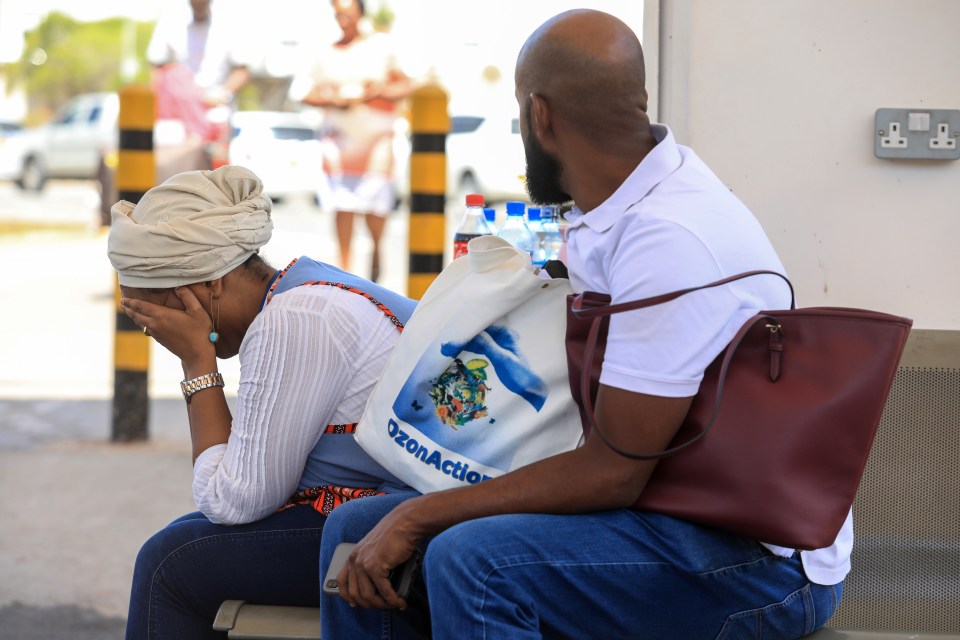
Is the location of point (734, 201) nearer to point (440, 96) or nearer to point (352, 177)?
point (440, 96)

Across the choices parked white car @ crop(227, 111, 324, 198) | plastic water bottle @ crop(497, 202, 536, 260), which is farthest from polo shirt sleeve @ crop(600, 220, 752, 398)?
parked white car @ crop(227, 111, 324, 198)

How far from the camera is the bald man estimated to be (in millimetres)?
1797

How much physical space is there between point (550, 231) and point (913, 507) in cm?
112

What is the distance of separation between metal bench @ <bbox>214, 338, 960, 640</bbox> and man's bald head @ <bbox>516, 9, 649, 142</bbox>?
102 centimetres

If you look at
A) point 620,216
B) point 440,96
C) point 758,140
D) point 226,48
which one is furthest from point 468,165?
point 620,216

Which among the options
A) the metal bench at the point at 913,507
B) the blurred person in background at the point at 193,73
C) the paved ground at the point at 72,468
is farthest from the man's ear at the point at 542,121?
the blurred person in background at the point at 193,73

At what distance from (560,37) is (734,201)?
1.37ft

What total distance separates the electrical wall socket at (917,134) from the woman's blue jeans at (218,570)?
163 cm

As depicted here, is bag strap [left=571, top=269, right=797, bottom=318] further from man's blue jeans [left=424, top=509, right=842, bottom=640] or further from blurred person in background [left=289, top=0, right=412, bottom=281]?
blurred person in background [left=289, top=0, right=412, bottom=281]

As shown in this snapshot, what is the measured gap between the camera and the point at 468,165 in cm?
1473

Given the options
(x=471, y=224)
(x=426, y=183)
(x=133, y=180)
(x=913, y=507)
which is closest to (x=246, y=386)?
(x=471, y=224)

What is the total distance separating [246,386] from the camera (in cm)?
215

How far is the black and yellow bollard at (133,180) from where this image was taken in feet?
17.1

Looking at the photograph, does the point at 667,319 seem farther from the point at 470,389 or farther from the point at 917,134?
the point at 917,134
